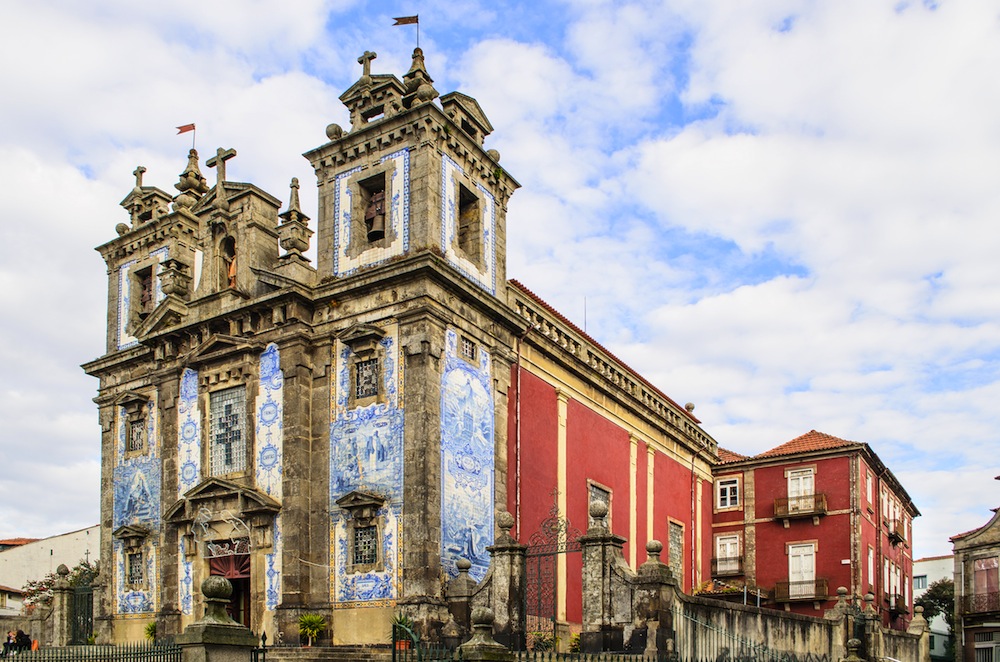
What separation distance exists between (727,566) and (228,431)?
1950 cm

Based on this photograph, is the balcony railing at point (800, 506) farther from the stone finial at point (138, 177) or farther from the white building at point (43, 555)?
the white building at point (43, 555)

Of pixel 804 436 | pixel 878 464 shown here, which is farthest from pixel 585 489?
pixel 878 464

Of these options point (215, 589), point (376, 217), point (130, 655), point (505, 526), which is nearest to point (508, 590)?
point (505, 526)

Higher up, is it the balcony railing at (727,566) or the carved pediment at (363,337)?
the carved pediment at (363,337)

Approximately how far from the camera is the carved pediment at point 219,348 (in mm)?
22828

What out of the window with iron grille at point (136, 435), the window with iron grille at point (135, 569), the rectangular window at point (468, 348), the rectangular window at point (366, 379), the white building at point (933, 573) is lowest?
the white building at point (933, 573)

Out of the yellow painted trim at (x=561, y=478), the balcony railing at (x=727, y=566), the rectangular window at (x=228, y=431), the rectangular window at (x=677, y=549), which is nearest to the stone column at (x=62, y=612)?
the rectangular window at (x=228, y=431)

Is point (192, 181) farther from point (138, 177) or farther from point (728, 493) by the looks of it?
point (728, 493)

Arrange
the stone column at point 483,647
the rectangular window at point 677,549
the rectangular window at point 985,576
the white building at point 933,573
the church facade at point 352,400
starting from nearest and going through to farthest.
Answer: the stone column at point 483,647, the church facade at point 352,400, the rectangular window at point 677,549, the rectangular window at point 985,576, the white building at point 933,573

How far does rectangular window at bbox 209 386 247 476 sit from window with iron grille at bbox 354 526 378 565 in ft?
11.5

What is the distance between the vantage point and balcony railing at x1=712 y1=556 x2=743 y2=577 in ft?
115

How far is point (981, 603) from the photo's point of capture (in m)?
39.2

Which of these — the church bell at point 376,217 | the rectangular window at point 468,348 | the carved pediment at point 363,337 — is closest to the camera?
the carved pediment at point 363,337

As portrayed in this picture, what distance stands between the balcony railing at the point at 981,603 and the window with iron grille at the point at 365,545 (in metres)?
28.4
